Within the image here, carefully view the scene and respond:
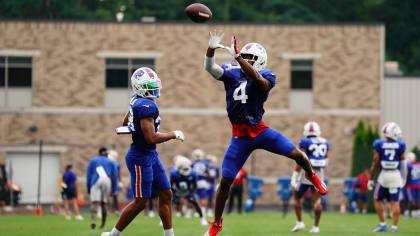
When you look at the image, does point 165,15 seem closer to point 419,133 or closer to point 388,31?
point 388,31

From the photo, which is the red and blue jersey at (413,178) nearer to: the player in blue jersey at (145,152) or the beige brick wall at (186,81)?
the beige brick wall at (186,81)

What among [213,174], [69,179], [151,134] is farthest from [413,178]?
[151,134]

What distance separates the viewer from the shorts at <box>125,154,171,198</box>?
35.3 feet

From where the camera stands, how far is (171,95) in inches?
1407

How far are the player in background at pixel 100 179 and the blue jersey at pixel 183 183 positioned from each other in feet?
8.55

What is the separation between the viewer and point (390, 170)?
54.0 feet

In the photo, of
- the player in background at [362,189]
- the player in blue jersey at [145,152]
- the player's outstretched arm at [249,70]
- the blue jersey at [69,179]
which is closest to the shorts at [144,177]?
the player in blue jersey at [145,152]

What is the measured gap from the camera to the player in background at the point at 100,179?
17.9m

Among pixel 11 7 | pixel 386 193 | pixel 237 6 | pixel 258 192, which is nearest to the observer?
pixel 386 193

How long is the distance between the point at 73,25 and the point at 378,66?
1443 cm

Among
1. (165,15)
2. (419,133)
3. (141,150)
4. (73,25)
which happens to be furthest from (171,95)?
(141,150)

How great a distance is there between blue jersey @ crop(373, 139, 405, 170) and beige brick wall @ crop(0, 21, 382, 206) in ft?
62.2

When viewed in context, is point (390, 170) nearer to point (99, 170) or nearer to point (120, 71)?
point (99, 170)

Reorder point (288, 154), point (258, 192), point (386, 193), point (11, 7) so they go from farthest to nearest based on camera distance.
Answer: point (11, 7) < point (258, 192) < point (386, 193) < point (288, 154)
